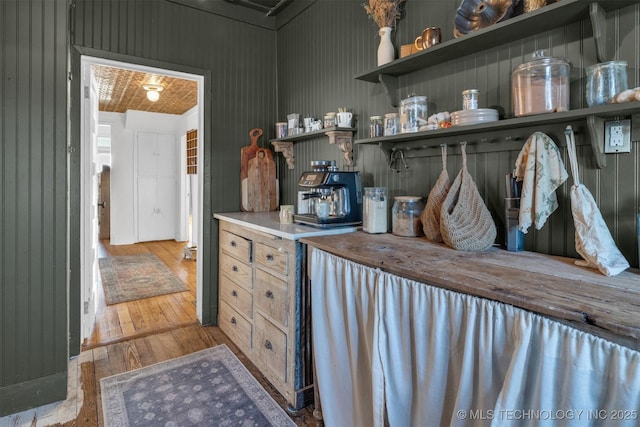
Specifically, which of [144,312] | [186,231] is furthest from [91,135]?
[186,231]

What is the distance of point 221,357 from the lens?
240 cm

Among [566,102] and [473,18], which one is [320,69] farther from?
[566,102]

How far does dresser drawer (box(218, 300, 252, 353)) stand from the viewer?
7.63 feet

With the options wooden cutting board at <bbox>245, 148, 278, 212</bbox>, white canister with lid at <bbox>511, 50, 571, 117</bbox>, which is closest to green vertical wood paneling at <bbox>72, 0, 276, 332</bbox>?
wooden cutting board at <bbox>245, 148, 278, 212</bbox>

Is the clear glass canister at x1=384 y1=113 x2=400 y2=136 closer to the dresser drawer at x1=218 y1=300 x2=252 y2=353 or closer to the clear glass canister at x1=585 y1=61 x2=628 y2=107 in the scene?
the clear glass canister at x1=585 y1=61 x2=628 y2=107

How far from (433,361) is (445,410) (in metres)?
0.17

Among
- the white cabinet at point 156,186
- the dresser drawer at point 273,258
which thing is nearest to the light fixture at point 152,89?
the white cabinet at point 156,186

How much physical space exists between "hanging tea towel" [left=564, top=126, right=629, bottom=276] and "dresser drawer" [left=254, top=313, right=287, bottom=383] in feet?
4.55

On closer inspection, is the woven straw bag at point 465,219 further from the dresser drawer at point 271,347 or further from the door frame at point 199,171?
the door frame at point 199,171

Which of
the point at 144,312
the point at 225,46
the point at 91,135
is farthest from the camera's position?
the point at 144,312

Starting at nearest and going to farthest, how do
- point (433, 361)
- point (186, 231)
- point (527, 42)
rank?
point (433, 361) < point (527, 42) < point (186, 231)

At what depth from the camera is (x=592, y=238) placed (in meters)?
1.19

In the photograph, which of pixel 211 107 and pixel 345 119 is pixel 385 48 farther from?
pixel 211 107

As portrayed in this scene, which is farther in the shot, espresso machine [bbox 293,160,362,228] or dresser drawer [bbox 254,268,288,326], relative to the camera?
espresso machine [bbox 293,160,362,228]
